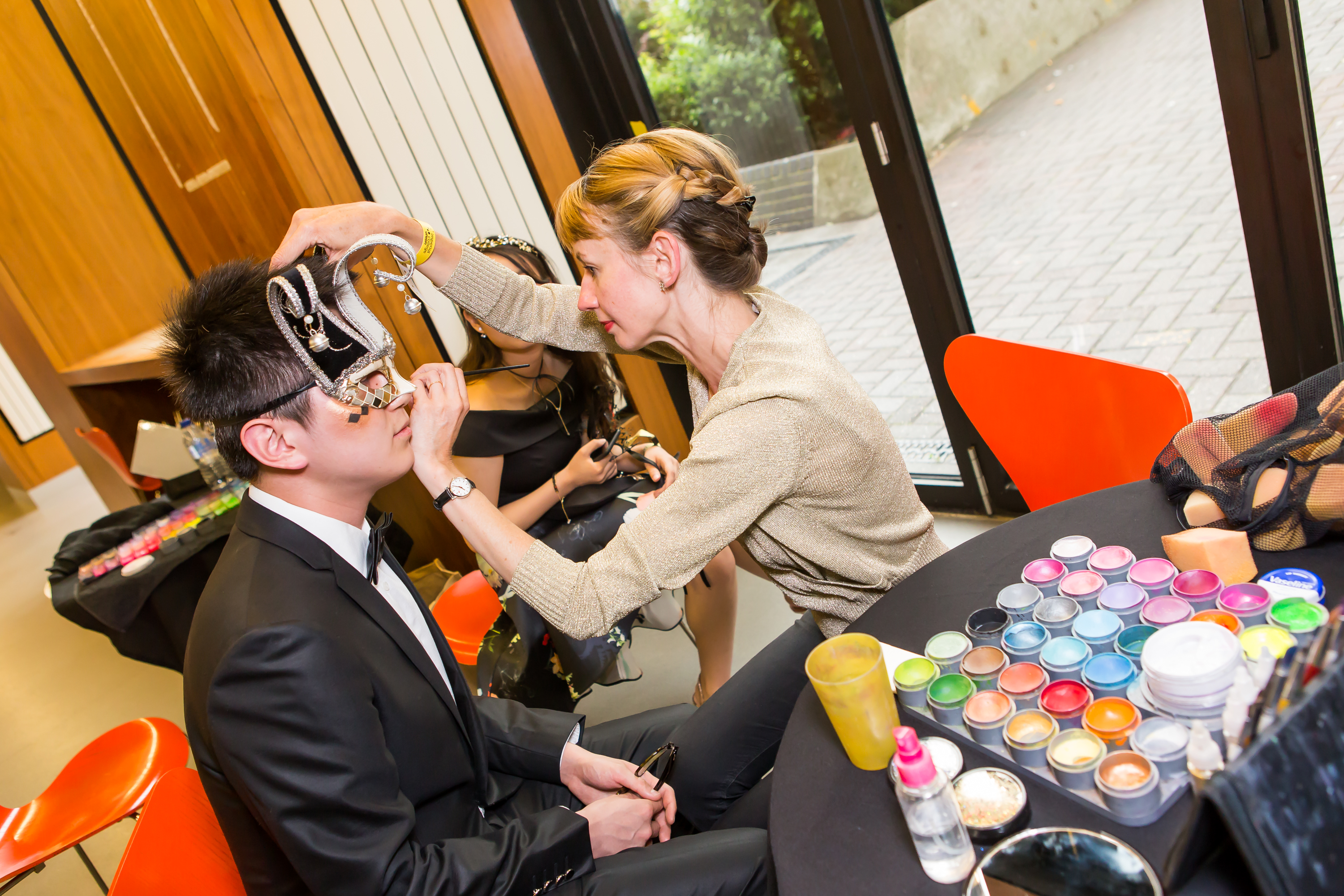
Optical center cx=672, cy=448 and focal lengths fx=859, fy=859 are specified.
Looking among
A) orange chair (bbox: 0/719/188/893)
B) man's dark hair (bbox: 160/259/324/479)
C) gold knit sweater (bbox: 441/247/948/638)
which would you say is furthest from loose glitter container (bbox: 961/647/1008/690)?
orange chair (bbox: 0/719/188/893)

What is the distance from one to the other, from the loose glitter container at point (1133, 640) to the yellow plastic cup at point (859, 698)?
0.87ft

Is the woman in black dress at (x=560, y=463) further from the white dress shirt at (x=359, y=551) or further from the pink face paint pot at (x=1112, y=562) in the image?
the pink face paint pot at (x=1112, y=562)

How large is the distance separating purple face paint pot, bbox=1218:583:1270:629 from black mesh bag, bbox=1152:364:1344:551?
0.33ft

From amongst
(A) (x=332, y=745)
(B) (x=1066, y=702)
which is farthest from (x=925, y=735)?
(A) (x=332, y=745)

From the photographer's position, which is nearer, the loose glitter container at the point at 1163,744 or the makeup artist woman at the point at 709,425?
the loose glitter container at the point at 1163,744

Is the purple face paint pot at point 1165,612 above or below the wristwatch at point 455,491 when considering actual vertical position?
below

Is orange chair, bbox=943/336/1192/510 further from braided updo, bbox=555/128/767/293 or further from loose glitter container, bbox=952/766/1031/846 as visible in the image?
loose glitter container, bbox=952/766/1031/846

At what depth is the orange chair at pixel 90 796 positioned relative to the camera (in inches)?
81.6

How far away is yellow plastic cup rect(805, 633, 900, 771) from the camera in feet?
3.17

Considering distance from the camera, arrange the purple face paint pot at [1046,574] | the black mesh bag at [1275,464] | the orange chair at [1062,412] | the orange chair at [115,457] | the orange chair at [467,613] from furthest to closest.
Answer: the orange chair at [115,457] < the orange chair at [467,613] < the orange chair at [1062,412] < the purple face paint pot at [1046,574] < the black mesh bag at [1275,464]

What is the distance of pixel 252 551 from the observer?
1280 millimetres

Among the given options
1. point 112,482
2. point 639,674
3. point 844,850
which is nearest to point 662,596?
point 639,674

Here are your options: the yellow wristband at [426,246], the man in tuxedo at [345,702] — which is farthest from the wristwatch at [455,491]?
the yellow wristband at [426,246]

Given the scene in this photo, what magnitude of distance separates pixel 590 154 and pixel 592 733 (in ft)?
7.36
